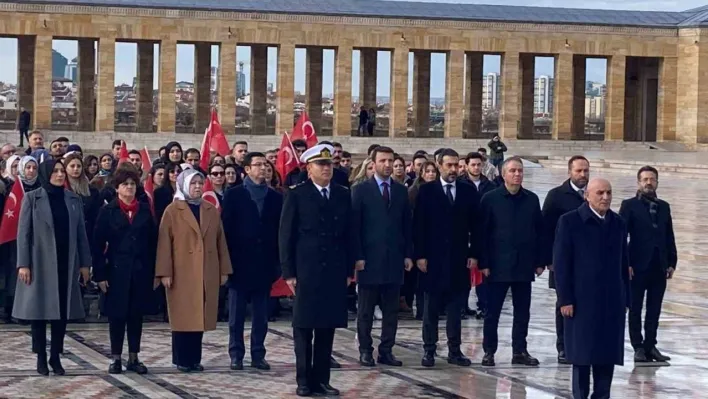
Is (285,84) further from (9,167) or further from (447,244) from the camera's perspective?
(447,244)

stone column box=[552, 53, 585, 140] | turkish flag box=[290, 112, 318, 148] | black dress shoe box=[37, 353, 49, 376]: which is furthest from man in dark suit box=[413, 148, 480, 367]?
stone column box=[552, 53, 585, 140]

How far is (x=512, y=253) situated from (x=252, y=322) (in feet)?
7.07

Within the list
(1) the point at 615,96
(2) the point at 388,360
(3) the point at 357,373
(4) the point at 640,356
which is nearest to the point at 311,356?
(3) the point at 357,373

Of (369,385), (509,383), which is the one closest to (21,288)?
(369,385)

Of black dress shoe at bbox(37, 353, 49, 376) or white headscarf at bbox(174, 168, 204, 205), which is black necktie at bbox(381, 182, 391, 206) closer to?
white headscarf at bbox(174, 168, 204, 205)

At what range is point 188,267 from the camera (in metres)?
11.3

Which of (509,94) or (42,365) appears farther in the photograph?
(509,94)

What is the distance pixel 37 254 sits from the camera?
11.2m

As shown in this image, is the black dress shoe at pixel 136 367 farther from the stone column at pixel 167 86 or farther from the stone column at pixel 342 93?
the stone column at pixel 342 93

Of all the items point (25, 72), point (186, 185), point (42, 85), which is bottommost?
point (186, 185)

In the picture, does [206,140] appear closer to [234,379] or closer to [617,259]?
[234,379]

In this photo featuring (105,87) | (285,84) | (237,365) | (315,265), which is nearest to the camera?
(315,265)

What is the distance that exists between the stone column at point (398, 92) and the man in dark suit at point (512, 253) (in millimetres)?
39600

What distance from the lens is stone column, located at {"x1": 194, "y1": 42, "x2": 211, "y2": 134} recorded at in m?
52.0
